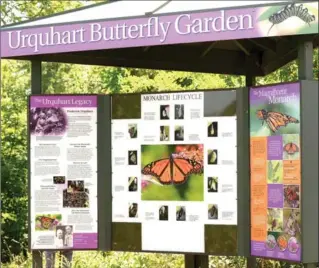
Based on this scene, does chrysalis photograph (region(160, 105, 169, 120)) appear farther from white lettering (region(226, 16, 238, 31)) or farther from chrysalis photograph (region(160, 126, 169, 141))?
white lettering (region(226, 16, 238, 31))

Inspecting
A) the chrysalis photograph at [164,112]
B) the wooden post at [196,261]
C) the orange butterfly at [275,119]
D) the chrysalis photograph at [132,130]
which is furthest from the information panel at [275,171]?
the wooden post at [196,261]

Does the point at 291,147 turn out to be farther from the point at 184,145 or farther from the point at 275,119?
the point at 184,145

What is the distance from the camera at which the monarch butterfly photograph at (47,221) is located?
25.9 ft

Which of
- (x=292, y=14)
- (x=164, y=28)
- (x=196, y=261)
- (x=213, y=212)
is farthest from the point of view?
(x=196, y=261)

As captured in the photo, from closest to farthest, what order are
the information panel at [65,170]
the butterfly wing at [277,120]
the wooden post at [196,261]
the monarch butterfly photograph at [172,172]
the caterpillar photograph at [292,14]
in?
the caterpillar photograph at [292,14] → the butterfly wing at [277,120] → the monarch butterfly photograph at [172,172] → the information panel at [65,170] → the wooden post at [196,261]

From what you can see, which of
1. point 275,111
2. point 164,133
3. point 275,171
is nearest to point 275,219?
point 275,171

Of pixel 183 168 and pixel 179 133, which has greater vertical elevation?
pixel 179 133

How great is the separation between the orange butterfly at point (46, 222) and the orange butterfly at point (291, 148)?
9.25ft

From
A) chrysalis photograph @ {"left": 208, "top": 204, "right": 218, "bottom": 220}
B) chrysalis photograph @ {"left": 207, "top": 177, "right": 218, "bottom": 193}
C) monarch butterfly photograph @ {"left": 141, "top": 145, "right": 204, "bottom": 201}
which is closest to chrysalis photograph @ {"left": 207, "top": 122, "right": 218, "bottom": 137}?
monarch butterfly photograph @ {"left": 141, "top": 145, "right": 204, "bottom": 201}

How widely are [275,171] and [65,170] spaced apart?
2398mm

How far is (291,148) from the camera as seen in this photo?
672 cm

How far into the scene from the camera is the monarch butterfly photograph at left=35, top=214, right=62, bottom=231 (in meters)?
7.89

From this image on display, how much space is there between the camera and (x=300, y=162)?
6613mm

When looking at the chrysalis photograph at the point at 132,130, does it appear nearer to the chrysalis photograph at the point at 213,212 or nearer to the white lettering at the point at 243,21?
the chrysalis photograph at the point at 213,212
